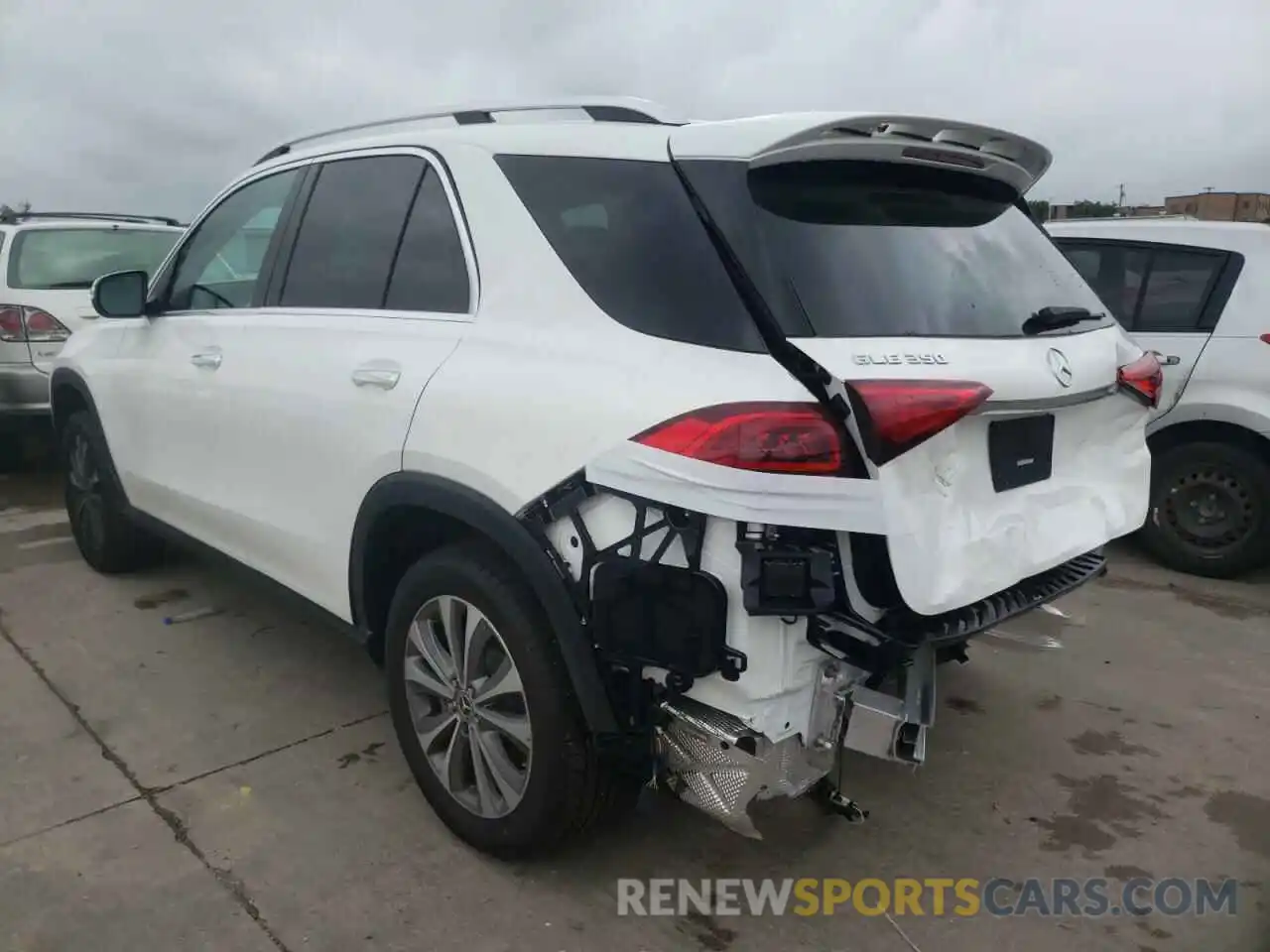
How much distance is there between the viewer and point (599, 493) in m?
2.15

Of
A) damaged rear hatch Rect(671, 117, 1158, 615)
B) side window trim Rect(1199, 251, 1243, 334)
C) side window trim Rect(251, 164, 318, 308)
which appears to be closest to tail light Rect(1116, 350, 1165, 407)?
damaged rear hatch Rect(671, 117, 1158, 615)

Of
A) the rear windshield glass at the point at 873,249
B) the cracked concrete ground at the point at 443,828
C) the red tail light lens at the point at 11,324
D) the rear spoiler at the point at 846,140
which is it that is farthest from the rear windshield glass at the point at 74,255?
the rear windshield glass at the point at 873,249

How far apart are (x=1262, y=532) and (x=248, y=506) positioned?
15.6 ft

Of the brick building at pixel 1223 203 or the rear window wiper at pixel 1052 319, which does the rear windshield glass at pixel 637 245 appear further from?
the brick building at pixel 1223 203

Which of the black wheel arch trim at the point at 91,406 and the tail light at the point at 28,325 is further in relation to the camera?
the tail light at the point at 28,325

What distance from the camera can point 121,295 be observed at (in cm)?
402

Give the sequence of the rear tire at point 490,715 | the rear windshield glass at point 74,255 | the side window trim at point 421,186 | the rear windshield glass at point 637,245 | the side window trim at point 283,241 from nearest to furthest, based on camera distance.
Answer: the rear windshield glass at point 637,245
the rear tire at point 490,715
the side window trim at point 421,186
the side window trim at point 283,241
the rear windshield glass at point 74,255

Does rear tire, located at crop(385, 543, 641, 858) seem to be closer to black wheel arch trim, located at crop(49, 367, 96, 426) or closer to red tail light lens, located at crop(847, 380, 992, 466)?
red tail light lens, located at crop(847, 380, 992, 466)

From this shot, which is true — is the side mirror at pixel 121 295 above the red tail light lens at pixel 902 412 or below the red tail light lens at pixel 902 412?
above

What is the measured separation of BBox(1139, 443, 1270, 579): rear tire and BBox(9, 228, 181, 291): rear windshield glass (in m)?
6.29

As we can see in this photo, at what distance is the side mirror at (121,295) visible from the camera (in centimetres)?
401

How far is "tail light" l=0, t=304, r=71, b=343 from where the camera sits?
6.30 meters

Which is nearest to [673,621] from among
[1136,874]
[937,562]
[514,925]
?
[937,562]

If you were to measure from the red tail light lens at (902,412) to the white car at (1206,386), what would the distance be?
3.70 meters
